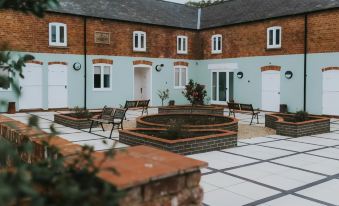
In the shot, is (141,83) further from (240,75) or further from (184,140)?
(184,140)

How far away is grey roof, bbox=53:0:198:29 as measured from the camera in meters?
19.7

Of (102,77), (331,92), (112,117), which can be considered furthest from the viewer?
(102,77)

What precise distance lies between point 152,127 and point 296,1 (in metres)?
13.3

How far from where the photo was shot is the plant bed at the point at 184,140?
833 centimetres

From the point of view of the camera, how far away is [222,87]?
22688mm

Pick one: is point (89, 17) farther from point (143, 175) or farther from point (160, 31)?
point (143, 175)

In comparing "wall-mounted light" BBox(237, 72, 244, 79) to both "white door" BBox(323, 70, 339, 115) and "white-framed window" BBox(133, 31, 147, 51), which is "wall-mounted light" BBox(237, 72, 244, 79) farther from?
"white-framed window" BBox(133, 31, 147, 51)

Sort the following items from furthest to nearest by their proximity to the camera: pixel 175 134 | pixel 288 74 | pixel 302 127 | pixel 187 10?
1. pixel 187 10
2. pixel 288 74
3. pixel 302 127
4. pixel 175 134

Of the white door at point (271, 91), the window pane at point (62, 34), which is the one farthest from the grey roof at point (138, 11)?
the white door at point (271, 91)

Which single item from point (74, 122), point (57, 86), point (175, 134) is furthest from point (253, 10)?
point (175, 134)

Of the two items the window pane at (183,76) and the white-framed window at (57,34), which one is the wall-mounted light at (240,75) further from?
the white-framed window at (57,34)

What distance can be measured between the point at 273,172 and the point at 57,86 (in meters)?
14.6

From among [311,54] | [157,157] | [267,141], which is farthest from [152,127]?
[311,54]

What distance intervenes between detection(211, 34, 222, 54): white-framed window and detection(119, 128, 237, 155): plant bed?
45.4 feet
